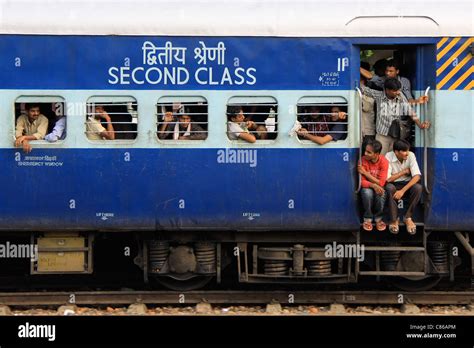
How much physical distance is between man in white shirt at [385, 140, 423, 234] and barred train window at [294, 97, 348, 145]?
0.68 metres

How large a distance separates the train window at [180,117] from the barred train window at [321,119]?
116 cm

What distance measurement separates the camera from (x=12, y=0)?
11102 mm

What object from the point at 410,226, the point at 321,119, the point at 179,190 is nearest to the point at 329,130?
the point at 321,119

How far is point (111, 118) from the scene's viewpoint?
436 inches

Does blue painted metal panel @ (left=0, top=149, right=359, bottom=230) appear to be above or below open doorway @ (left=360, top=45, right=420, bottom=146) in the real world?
below

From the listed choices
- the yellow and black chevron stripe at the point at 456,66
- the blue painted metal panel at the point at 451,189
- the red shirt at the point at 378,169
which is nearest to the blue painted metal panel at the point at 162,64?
the yellow and black chevron stripe at the point at 456,66

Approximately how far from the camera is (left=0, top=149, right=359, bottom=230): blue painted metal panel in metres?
11.0

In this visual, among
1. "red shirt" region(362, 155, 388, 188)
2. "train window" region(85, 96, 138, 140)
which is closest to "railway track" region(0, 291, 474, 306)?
"red shirt" region(362, 155, 388, 188)

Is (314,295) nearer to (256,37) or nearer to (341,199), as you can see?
(341,199)

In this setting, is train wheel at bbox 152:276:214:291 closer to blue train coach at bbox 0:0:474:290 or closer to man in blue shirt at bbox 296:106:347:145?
blue train coach at bbox 0:0:474:290

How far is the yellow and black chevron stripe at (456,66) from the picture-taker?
35.9 ft

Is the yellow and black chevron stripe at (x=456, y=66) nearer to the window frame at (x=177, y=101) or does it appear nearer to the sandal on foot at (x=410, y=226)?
the sandal on foot at (x=410, y=226)

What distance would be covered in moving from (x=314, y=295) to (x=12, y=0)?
5.18 meters

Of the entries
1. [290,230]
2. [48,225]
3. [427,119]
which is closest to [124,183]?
[48,225]
